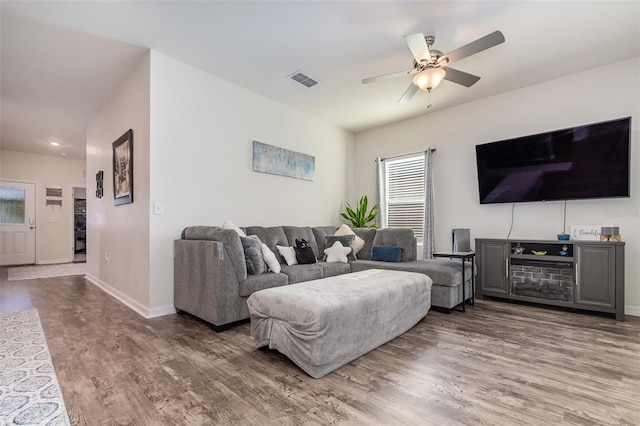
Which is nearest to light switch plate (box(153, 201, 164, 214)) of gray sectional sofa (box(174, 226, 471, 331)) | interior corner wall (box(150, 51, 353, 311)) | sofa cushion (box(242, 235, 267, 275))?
interior corner wall (box(150, 51, 353, 311))

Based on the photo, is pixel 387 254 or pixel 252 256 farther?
pixel 387 254

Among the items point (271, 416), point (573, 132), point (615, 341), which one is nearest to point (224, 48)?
point (271, 416)

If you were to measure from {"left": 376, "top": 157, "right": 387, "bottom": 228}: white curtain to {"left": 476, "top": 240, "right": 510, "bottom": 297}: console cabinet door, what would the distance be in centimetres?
183

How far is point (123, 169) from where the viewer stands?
380 cm

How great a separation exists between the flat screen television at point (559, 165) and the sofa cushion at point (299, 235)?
2.54m

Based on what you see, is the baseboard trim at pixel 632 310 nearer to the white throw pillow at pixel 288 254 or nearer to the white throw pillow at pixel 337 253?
the white throw pillow at pixel 337 253

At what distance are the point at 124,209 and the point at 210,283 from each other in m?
1.95

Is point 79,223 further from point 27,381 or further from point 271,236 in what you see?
point 27,381

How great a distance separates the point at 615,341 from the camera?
2541 millimetres

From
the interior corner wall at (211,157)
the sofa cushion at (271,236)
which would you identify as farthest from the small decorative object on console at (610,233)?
the interior corner wall at (211,157)

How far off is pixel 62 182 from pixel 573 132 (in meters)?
10.6

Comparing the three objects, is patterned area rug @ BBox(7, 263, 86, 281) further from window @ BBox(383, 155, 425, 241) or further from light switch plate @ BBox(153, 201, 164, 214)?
window @ BBox(383, 155, 425, 241)

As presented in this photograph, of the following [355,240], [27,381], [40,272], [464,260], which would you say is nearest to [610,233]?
[464,260]

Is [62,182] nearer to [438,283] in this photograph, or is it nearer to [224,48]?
[224,48]
